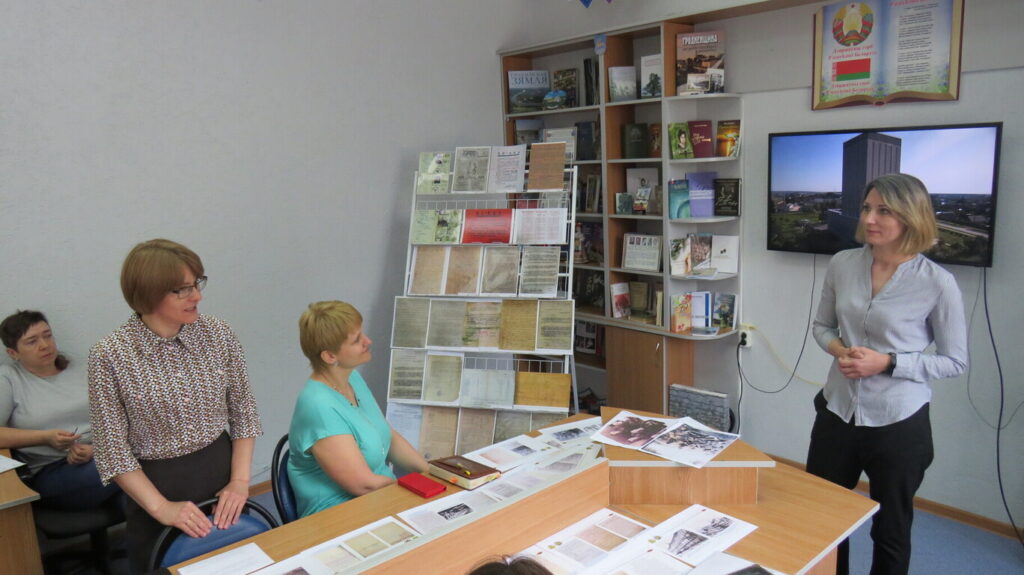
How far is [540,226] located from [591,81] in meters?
1.30

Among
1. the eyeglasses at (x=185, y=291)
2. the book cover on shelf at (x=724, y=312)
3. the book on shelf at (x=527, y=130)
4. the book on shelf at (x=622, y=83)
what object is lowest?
the book cover on shelf at (x=724, y=312)

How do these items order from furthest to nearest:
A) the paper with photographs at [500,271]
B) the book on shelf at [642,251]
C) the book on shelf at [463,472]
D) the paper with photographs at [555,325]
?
1. the book on shelf at [642,251]
2. the paper with photographs at [500,271]
3. the paper with photographs at [555,325]
4. the book on shelf at [463,472]

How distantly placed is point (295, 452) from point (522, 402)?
162 centimetres

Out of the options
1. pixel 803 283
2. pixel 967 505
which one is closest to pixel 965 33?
pixel 803 283

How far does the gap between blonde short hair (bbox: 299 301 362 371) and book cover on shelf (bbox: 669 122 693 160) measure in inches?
89.9

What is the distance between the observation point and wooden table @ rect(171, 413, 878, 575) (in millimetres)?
1607

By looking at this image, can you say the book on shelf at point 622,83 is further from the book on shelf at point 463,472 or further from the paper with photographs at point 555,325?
the book on shelf at point 463,472

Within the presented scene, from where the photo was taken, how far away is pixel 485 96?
4.82 m

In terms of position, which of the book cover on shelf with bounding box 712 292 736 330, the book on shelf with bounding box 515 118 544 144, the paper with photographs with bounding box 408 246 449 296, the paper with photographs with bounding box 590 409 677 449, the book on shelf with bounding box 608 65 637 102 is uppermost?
the book on shelf with bounding box 608 65 637 102

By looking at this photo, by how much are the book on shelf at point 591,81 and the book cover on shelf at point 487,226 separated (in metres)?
1.13

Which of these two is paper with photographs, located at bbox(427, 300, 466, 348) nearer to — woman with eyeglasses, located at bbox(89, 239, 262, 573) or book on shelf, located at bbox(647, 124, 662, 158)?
book on shelf, located at bbox(647, 124, 662, 158)

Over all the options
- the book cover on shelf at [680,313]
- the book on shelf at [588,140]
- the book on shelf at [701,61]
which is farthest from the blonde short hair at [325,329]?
the book on shelf at [588,140]

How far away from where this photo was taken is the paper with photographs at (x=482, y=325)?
377 centimetres

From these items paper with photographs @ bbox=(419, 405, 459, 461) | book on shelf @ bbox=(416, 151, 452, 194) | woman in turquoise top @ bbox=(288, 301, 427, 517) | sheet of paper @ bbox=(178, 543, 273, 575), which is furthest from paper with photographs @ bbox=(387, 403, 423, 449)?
sheet of paper @ bbox=(178, 543, 273, 575)
